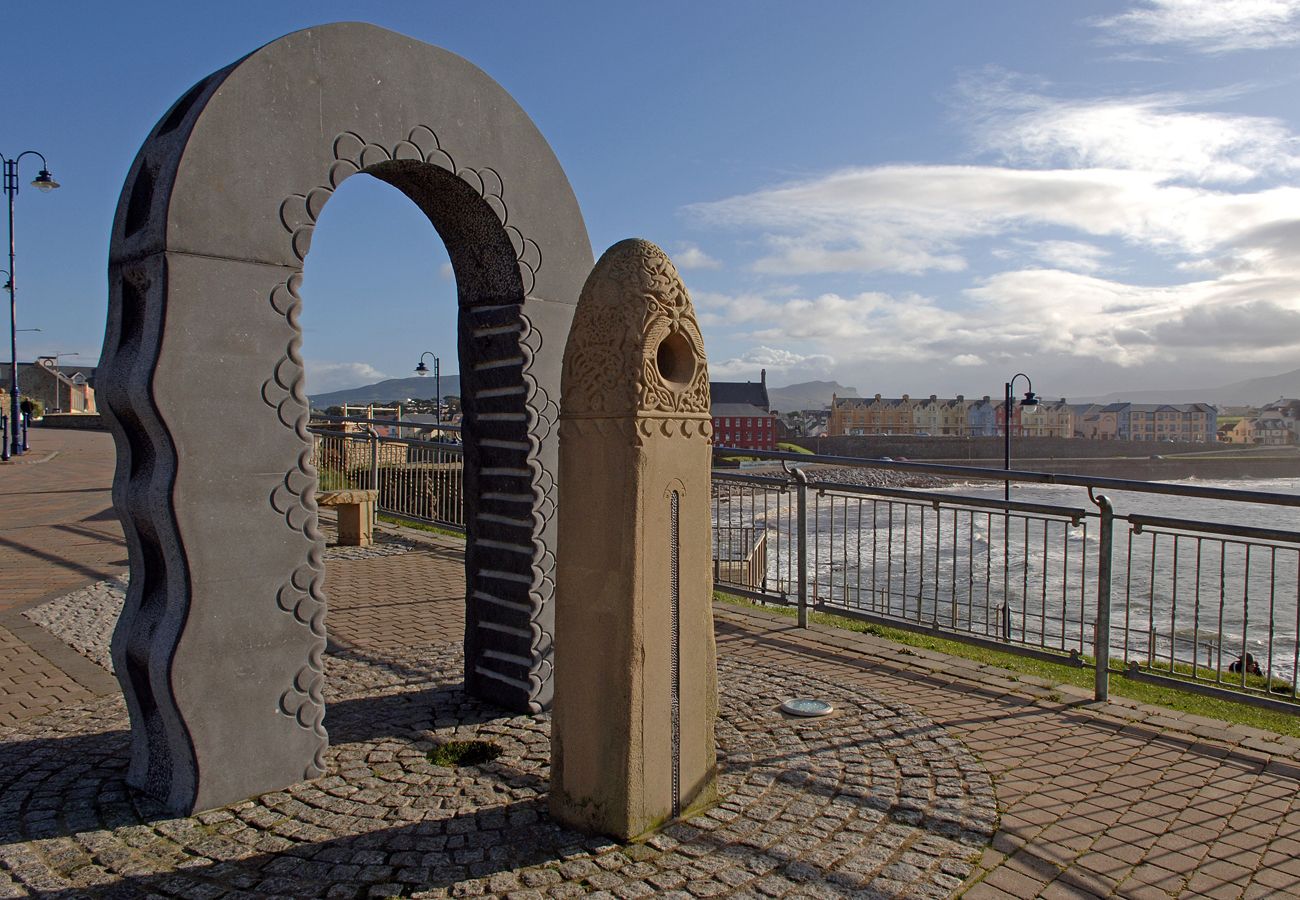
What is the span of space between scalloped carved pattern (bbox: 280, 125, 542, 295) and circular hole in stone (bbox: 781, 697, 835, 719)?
2.80 metres

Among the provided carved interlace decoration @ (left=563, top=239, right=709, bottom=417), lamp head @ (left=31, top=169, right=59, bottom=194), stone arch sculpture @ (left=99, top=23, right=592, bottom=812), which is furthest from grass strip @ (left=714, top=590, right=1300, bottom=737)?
lamp head @ (left=31, top=169, right=59, bottom=194)

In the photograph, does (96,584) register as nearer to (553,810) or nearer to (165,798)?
(165,798)

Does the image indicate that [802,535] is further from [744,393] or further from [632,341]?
[744,393]

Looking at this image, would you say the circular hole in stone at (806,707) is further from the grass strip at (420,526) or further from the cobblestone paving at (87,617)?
the grass strip at (420,526)

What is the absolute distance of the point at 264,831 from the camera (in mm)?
3689

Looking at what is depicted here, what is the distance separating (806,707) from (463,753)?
1.93 m

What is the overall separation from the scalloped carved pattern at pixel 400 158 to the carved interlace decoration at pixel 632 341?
56.1 inches

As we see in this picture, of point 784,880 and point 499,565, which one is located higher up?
point 499,565

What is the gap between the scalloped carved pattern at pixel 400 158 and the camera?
4.15 metres

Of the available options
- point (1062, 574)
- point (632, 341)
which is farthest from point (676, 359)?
point (1062, 574)

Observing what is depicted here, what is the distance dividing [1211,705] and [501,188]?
518 centimetres

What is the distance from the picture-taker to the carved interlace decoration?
Result: 3.61 metres

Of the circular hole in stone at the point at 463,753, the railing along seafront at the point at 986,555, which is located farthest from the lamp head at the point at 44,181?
the circular hole in stone at the point at 463,753

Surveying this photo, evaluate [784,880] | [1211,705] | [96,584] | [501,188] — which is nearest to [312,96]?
[501,188]
